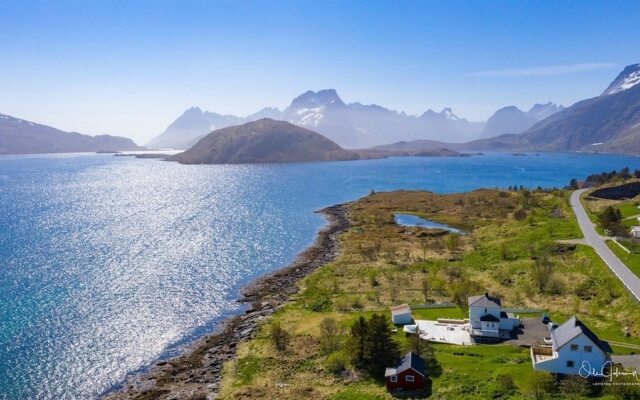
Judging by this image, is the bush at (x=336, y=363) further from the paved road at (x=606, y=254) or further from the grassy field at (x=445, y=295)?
the paved road at (x=606, y=254)

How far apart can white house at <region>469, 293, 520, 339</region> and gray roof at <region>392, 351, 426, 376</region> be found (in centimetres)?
1110

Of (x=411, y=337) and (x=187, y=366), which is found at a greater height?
(x=411, y=337)

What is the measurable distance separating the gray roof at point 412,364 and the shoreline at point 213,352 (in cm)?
1946

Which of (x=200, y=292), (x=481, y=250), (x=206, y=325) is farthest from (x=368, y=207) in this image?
(x=206, y=325)

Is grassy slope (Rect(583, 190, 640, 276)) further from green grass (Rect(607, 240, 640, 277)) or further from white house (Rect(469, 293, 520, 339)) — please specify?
white house (Rect(469, 293, 520, 339))

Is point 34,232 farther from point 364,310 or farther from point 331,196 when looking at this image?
point 331,196

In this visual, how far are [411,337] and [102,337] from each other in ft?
132

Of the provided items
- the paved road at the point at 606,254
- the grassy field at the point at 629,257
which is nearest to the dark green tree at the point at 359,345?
the paved road at the point at 606,254

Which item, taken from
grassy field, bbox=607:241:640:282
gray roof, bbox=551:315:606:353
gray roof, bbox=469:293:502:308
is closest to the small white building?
gray roof, bbox=469:293:502:308

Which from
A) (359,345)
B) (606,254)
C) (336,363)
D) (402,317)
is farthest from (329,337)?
(606,254)

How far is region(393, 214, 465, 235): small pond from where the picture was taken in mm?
121875

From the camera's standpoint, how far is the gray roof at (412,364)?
43.8 meters

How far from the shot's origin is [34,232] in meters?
117

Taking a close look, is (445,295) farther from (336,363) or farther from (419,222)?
(419,222)
